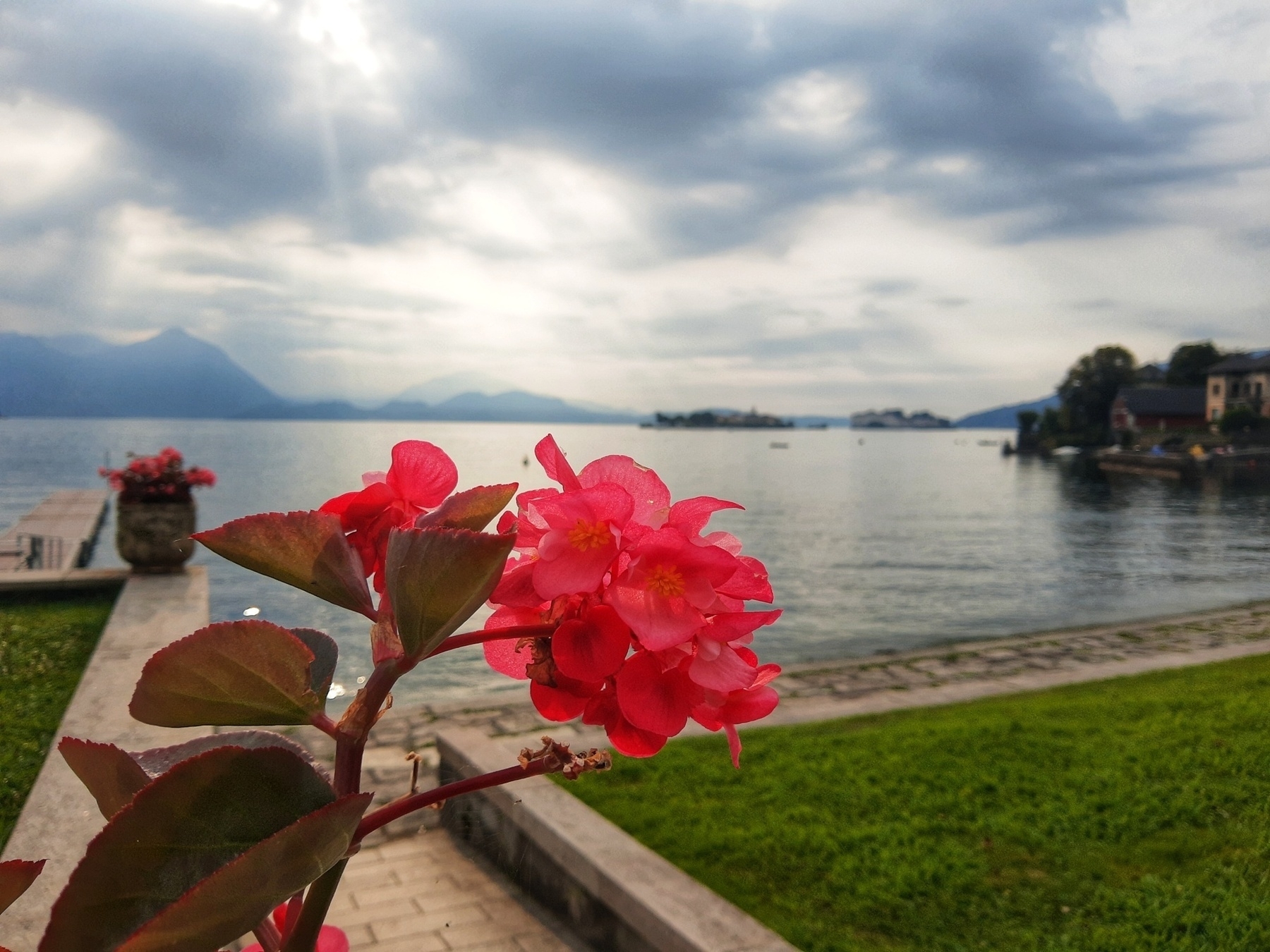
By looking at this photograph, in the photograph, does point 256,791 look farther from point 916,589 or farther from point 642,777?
point 916,589

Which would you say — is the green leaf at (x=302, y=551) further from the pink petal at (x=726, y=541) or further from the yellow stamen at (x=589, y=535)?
the pink petal at (x=726, y=541)

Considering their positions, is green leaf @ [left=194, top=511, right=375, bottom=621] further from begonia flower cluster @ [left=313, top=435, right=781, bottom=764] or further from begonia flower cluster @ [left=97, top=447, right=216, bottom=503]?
begonia flower cluster @ [left=97, top=447, right=216, bottom=503]

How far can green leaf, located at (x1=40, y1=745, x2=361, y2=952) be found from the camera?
456 mm

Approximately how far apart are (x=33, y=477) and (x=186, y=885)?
69794 millimetres

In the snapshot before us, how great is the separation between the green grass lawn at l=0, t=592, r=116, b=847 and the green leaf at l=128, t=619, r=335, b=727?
441 cm

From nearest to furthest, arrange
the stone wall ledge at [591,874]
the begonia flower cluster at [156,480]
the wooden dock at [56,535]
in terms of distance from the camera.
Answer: the stone wall ledge at [591,874]
the begonia flower cluster at [156,480]
the wooden dock at [56,535]

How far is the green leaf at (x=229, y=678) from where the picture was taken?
564 mm

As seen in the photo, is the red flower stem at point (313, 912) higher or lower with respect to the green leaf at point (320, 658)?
lower

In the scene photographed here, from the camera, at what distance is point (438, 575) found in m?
0.53

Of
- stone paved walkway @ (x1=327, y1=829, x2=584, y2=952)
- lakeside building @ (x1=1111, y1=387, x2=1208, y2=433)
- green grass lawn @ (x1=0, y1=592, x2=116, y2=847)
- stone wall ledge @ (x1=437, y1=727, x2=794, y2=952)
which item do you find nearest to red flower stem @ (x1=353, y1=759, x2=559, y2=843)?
stone wall ledge @ (x1=437, y1=727, x2=794, y2=952)

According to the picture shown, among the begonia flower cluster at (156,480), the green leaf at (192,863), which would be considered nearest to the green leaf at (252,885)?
the green leaf at (192,863)

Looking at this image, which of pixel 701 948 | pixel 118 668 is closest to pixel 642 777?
pixel 701 948

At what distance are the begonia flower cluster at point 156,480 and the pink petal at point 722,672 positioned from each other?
34.8 feet

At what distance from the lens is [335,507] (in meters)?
0.69
